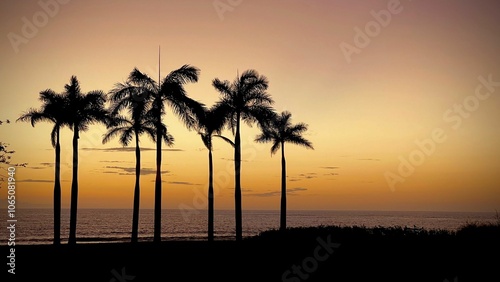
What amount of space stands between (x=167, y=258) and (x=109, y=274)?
570cm

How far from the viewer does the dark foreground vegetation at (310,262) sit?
67.2 feet

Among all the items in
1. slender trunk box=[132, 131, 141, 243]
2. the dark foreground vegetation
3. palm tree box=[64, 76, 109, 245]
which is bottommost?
the dark foreground vegetation

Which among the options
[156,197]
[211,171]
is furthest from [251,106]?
[156,197]

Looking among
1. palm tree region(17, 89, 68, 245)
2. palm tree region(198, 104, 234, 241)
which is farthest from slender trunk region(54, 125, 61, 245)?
palm tree region(198, 104, 234, 241)

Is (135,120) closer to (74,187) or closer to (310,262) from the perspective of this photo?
(74,187)

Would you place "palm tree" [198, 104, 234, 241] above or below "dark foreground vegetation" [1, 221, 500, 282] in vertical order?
above

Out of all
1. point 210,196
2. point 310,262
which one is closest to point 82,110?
point 210,196

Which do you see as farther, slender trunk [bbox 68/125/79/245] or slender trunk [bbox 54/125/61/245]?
slender trunk [bbox 54/125/61/245]

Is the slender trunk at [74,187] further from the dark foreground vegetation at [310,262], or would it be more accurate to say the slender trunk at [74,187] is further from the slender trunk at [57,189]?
the dark foreground vegetation at [310,262]

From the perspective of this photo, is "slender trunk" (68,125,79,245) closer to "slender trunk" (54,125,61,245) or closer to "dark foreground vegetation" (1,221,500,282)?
"slender trunk" (54,125,61,245)

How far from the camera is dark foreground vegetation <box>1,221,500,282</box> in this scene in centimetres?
2048

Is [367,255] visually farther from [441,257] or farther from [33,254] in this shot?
[33,254]

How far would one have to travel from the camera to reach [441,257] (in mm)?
21766

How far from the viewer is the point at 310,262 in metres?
22.4
